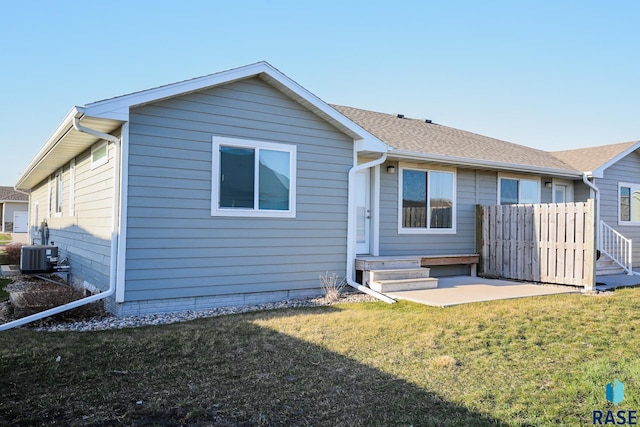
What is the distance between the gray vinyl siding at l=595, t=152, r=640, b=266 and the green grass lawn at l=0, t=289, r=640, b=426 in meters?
8.21

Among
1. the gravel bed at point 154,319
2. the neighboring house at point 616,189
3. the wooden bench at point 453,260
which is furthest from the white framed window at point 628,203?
the gravel bed at point 154,319

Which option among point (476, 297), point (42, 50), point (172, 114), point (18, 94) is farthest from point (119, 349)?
point (18, 94)

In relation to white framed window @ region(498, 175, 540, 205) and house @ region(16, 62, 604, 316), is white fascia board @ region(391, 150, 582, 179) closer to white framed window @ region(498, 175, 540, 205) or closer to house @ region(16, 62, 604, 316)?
house @ region(16, 62, 604, 316)

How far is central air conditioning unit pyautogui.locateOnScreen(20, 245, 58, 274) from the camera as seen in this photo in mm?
9023

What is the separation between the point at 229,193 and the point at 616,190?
1218 centimetres

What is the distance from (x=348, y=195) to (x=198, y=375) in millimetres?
4960

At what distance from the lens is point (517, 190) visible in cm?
1154

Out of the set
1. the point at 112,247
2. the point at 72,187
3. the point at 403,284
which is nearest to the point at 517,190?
the point at 403,284

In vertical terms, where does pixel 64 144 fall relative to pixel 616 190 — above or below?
above

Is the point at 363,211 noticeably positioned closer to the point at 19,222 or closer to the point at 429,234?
the point at 429,234

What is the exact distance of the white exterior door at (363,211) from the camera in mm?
9102

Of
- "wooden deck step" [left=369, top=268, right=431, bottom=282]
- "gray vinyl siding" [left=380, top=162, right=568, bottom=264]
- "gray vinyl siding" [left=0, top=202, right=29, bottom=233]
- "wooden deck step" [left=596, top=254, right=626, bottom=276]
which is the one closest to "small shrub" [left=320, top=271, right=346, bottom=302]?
"wooden deck step" [left=369, top=268, right=431, bottom=282]

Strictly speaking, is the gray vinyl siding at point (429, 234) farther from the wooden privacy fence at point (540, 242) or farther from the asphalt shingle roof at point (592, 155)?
the asphalt shingle roof at point (592, 155)

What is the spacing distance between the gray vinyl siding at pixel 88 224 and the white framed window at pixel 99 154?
107mm
